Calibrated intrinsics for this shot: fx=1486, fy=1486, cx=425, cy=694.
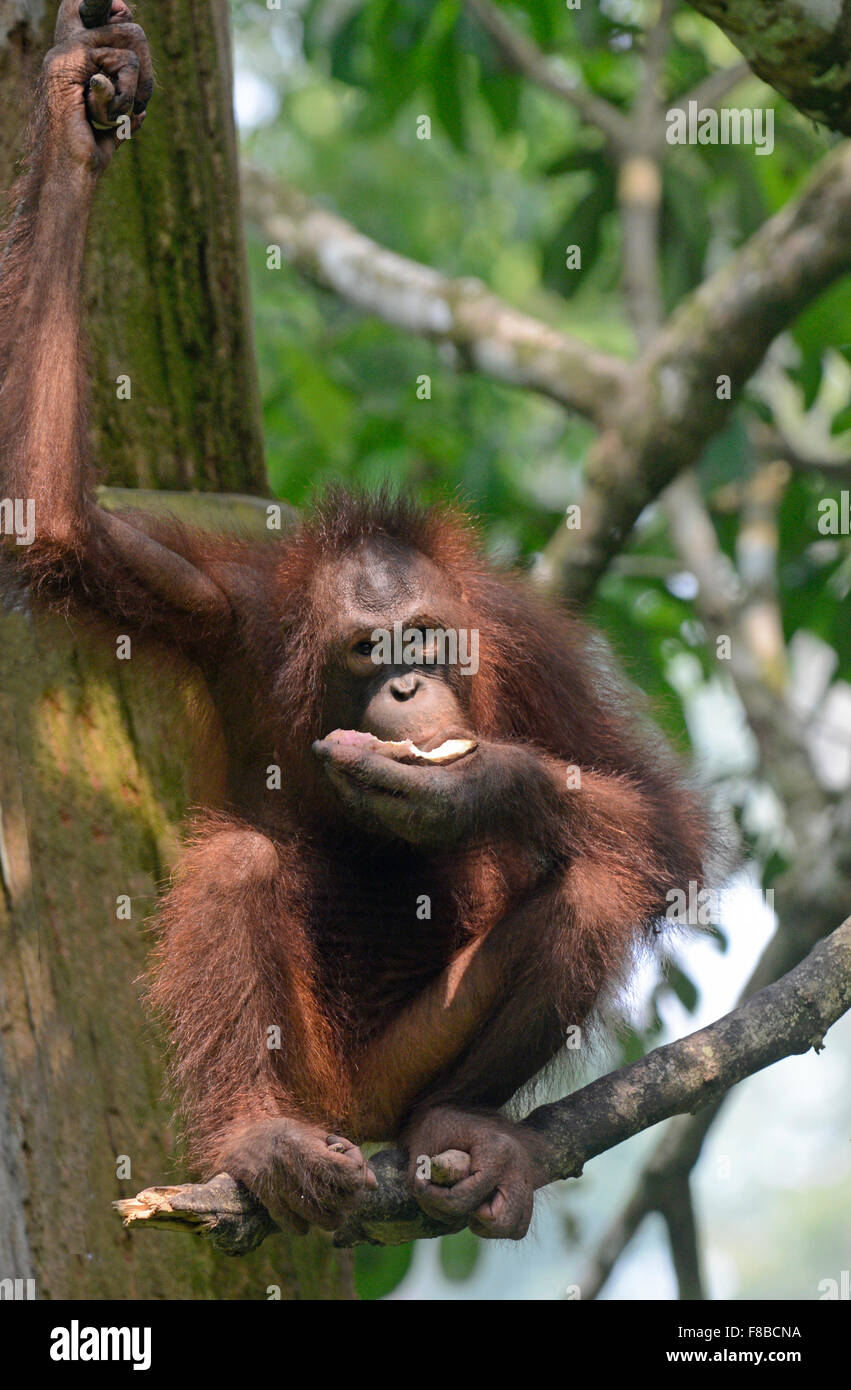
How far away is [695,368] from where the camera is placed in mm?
5973

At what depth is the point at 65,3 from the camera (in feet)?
11.6

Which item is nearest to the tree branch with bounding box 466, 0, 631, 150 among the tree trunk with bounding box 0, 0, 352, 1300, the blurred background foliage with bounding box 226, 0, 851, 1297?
the blurred background foliage with bounding box 226, 0, 851, 1297

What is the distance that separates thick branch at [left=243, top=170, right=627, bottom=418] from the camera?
6609 millimetres

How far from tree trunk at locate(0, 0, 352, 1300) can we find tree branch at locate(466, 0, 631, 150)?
267 centimetres

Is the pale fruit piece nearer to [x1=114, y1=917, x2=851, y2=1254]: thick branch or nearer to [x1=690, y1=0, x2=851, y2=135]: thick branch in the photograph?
[x1=114, y1=917, x2=851, y2=1254]: thick branch

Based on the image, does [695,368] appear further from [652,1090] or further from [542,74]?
[652,1090]

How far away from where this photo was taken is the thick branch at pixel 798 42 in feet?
13.1

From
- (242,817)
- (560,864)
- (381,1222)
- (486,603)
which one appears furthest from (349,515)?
(381,1222)

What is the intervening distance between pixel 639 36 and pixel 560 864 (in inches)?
201

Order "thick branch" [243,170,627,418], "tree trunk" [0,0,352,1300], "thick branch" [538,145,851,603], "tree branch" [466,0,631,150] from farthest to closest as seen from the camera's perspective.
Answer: "tree branch" [466,0,631,150] → "thick branch" [243,170,627,418] → "thick branch" [538,145,851,603] → "tree trunk" [0,0,352,1300]

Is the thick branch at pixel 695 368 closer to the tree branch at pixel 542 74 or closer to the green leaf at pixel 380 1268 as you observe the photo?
the tree branch at pixel 542 74

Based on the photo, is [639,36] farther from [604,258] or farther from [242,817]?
[242,817]

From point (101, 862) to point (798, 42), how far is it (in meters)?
2.98

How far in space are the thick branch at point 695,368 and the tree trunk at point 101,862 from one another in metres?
2.01
